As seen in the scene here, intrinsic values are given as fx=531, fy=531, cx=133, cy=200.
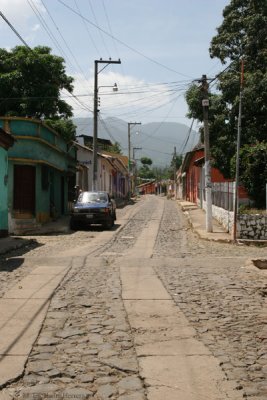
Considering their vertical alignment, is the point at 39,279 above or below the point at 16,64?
below

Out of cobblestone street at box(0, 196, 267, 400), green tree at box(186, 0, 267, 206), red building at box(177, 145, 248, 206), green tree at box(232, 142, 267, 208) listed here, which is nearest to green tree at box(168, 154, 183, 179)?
red building at box(177, 145, 248, 206)

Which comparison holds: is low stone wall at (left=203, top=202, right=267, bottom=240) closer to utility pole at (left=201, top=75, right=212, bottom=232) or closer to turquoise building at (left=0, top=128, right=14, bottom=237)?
utility pole at (left=201, top=75, right=212, bottom=232)

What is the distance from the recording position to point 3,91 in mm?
31094

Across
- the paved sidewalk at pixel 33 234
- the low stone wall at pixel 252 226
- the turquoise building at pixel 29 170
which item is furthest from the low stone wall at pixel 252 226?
the turquoise building at pixel 29 170

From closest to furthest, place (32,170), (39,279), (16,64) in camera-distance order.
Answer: (39,279) → (32,170) → (16,64)

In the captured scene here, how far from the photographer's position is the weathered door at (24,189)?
22.9 m

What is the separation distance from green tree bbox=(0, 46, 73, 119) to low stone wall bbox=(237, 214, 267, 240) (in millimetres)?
16810

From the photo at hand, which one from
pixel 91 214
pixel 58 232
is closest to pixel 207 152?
pixel 91 214

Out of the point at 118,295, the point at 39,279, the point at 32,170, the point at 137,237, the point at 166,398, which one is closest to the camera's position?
the point at 166,398

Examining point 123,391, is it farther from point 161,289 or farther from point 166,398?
point 161,289

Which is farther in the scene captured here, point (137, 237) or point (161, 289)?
point (137, 237)

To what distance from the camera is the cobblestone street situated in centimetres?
454

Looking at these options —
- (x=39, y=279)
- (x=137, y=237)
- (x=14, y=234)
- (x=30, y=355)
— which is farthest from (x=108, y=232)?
(x=30, y=355)

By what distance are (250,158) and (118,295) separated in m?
13.1
